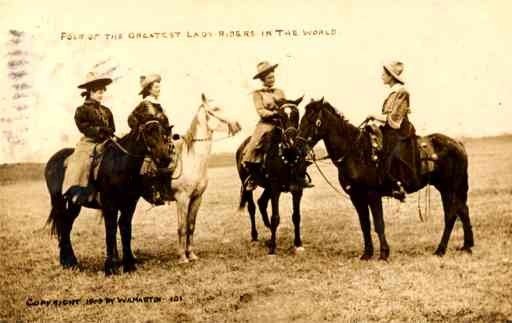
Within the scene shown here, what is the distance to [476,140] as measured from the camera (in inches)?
350

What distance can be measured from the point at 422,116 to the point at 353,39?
180 centimetres

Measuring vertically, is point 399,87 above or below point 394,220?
above

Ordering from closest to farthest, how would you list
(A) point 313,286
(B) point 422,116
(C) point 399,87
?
(A) point 313,286
(C) point 399,87
(B) point 422,116

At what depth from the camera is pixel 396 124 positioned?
23.2ft

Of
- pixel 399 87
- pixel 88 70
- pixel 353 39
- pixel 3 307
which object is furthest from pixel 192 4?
pixel 3 307

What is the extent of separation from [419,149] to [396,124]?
0.49 metres

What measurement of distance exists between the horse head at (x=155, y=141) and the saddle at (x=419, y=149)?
2.61m

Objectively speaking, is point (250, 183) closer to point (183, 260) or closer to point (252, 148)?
point (252, 148)

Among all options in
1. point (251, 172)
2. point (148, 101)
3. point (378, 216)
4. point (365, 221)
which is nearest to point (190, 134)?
point (148, 101)

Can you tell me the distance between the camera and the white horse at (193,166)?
7.48m

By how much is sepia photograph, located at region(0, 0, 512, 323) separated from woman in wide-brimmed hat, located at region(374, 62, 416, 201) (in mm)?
19

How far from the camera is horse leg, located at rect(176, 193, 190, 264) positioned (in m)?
7.46

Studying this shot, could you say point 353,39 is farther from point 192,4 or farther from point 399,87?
point 192,4

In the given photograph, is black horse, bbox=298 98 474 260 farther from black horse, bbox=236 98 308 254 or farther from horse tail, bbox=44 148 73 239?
horse tail, bbox=44 148 73 239
